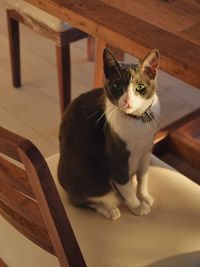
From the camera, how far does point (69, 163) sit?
3.51 ft

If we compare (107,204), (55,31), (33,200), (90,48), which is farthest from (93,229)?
(90,48)

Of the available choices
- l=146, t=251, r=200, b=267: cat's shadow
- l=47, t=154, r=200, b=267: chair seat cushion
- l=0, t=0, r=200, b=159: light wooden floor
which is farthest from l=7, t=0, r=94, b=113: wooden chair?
l=146, t=251, r=200, b=267: cat's shadow

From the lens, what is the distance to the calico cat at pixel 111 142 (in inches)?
36.3

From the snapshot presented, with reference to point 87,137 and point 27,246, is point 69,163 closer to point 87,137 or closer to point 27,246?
point 87,137

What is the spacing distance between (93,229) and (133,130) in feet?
0.80

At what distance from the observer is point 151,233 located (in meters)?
1.00

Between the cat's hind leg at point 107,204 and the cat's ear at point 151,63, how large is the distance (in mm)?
324

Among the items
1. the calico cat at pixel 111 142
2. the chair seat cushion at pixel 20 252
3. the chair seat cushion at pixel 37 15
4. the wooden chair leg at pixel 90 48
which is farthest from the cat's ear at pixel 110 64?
the wooden chair leg at pixel 90 48

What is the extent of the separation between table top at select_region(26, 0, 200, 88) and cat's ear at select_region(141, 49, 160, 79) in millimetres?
64

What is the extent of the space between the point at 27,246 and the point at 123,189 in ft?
0.84

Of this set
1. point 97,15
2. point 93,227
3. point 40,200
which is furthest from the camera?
point 97,15

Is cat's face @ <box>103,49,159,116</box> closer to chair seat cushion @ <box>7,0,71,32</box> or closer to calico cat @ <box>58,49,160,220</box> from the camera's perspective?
calico cat @ <box>58,49,160,220</box>

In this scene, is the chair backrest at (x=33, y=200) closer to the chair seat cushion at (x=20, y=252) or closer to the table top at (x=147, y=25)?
the chair seat cushion at (x=20, y=252)

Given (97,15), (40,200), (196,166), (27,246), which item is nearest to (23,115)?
(196,166)
